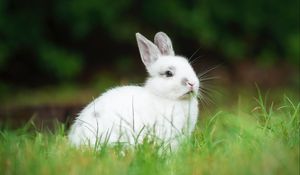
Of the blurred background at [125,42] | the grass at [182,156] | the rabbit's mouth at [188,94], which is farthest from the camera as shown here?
the blurred background at [125,42]

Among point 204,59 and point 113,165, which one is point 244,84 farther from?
point 113,165

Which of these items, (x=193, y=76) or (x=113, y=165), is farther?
(x=193, y=76)

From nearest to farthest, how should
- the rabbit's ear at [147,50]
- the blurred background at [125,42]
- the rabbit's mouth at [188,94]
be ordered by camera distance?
the rabbit's mouth at [188,94] → the rabbit's ear at [147,50] → the blurred background at [125,42]

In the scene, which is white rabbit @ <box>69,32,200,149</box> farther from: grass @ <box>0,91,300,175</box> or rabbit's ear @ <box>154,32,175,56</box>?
grass @ <box>0,91,300,175</box>

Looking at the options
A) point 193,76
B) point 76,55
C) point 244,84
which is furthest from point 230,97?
point 193,76

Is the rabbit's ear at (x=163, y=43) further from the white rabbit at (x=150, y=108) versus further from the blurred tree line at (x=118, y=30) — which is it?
the blurred tree line at (x=118, y=30)

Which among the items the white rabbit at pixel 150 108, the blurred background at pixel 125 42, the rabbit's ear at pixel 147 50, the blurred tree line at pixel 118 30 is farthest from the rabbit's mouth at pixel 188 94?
the blurred tree line at pixel 118 30

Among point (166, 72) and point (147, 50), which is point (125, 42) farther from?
point (166, 72)

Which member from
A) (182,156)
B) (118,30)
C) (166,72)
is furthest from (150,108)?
(118,30)
